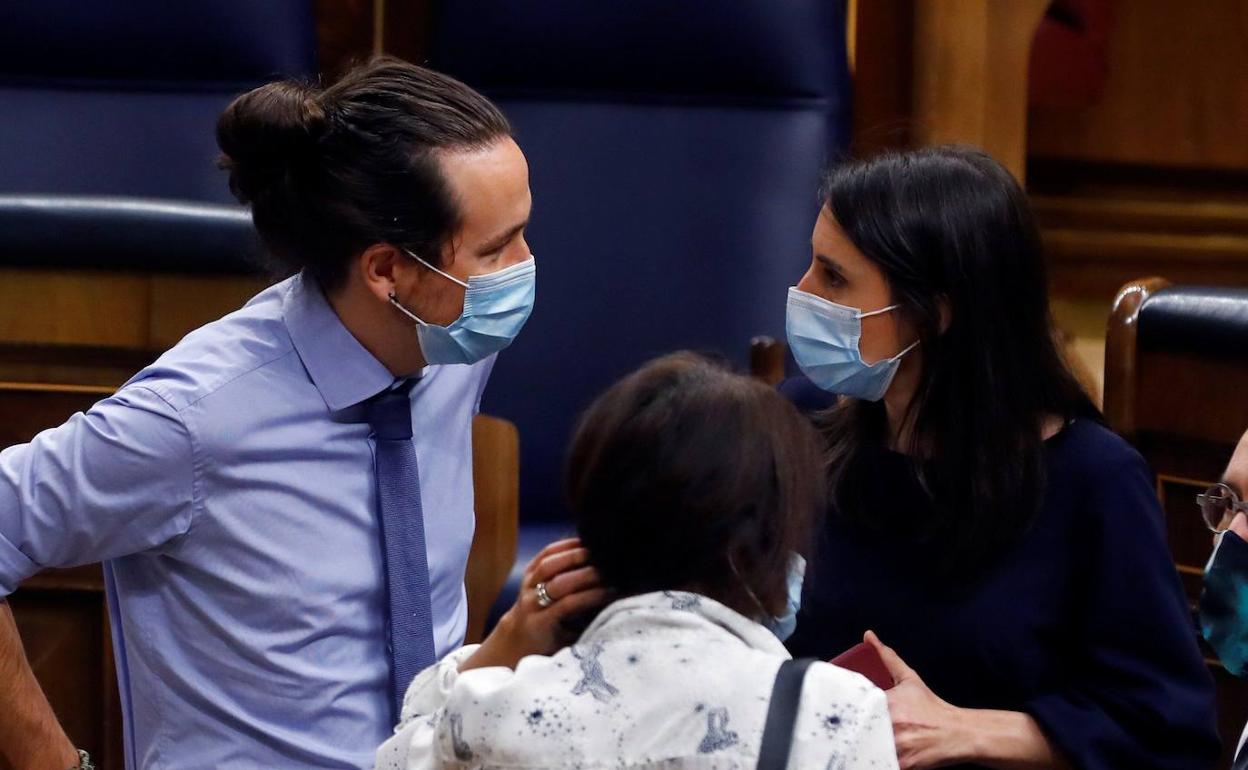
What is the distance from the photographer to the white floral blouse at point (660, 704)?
88cm

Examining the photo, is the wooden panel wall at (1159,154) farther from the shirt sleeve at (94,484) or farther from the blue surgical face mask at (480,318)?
the shirt sleeve at (94,484)

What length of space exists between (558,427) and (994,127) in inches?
30.7

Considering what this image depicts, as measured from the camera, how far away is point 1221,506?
130 centimetres

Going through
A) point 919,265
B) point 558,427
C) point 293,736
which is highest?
point 919,265

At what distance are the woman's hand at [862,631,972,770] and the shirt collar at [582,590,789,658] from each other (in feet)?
1.22

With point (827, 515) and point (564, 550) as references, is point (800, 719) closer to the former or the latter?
point (564, 550)

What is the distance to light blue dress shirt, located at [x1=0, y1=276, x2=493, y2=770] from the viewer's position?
1225 millimetres

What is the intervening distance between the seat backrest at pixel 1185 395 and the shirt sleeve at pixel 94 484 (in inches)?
39.8

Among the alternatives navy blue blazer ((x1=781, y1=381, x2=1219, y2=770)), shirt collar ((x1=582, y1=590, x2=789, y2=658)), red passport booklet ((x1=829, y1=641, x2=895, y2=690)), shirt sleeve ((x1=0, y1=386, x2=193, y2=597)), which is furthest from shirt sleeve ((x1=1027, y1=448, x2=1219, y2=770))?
shirt sleeve ((x1=0, y1=386, x2=193, y2=597))

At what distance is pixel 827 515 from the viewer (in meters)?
1.43

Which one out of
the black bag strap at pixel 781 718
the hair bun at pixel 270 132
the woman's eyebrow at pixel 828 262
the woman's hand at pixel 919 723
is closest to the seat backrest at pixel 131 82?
the hair bun at pixel 270 132

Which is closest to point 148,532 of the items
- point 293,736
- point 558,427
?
point 293,736

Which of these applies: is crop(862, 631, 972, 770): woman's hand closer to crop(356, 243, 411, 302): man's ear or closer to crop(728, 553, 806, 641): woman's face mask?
crop(728, 553, 806, 641): woman's face mask

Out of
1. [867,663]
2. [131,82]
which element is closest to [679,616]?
[867,663]
